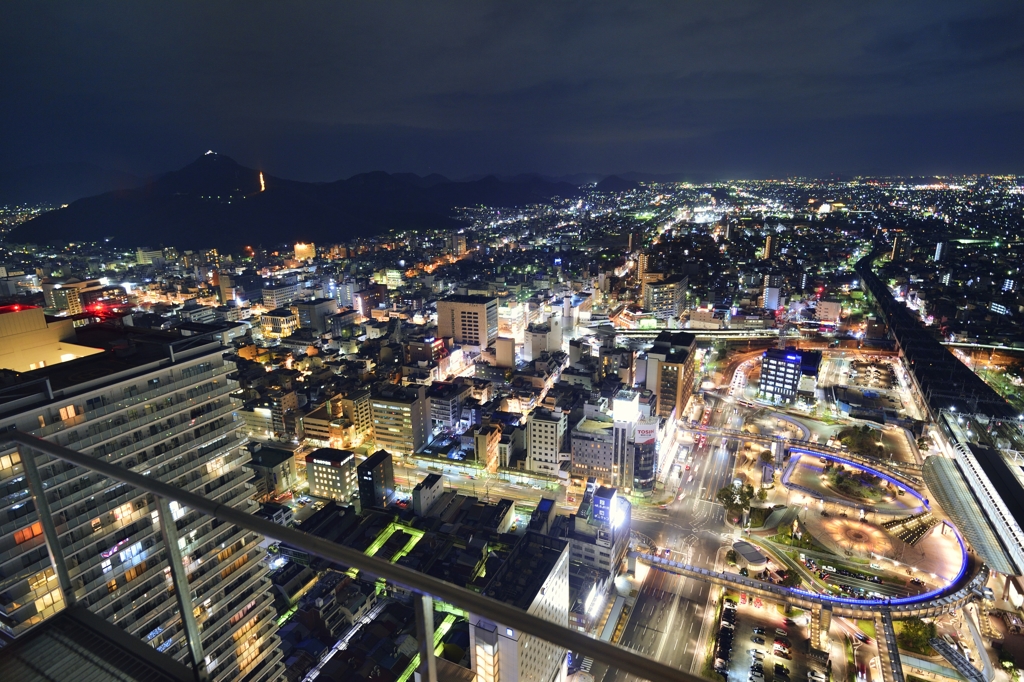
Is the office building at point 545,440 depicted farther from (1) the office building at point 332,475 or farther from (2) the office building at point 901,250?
(2) the office building at point 901,250

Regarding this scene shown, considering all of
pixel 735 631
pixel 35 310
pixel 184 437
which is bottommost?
pixel 735 631

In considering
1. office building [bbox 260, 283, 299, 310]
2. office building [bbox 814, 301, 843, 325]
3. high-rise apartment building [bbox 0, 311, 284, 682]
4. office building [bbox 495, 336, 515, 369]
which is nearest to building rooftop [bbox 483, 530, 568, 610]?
high-rise apartment building [bbox 0, 311, 284, 682]

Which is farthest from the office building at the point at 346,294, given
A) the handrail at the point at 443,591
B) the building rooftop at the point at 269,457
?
the handrail at the point at 443,591

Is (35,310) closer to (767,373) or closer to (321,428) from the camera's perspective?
(321,428)

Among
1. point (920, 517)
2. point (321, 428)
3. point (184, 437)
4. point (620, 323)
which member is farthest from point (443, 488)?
point (620, 323)

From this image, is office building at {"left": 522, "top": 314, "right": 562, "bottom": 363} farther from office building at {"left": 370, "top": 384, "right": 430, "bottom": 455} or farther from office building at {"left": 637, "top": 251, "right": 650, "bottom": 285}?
office building at {"left": 637, "top": 251, "right": 650, "bottom": 285}

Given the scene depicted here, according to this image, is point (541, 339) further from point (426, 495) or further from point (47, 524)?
point (47, 524)
